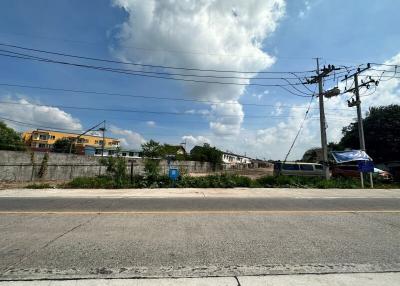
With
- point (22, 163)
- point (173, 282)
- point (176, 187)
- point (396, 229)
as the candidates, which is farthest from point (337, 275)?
point (22, 163)

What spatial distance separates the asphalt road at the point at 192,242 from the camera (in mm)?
4180

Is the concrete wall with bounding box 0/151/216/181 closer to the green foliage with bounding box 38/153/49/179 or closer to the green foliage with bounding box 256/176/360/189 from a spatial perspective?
the green foliage with bounding box 38/153/49/179

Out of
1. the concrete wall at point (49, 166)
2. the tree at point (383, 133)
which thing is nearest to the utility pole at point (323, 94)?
the concrete wall at point (49, 166)

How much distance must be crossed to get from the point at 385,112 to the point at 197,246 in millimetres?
42610

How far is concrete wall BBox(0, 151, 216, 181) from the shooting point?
21016 mm

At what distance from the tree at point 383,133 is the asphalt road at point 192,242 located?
34.2 m

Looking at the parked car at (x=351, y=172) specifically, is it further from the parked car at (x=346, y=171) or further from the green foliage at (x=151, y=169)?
the green foliage at (x=151, y=169)

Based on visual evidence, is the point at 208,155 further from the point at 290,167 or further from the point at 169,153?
the point at 290,167

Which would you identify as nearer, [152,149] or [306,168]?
[306,168]

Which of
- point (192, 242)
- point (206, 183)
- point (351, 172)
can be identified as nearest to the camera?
point (192, 242)

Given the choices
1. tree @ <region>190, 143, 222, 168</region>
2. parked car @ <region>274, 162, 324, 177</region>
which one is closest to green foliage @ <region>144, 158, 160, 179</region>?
parked car @ <region>274, 162, 324, 177</region>

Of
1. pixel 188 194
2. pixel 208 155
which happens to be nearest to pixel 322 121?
pixel 188 194

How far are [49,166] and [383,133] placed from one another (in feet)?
128

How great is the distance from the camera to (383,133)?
3744 cm
